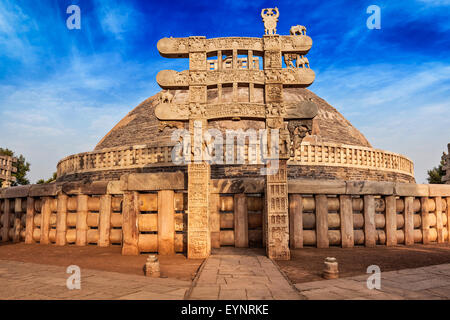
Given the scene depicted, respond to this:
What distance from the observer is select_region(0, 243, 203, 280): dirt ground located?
17.7 feet

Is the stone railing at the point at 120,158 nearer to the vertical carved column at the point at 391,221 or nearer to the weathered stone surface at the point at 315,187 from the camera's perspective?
the weathered stone surface at the point at 315,187

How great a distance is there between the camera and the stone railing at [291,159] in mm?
17328

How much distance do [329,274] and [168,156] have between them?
44.9ft

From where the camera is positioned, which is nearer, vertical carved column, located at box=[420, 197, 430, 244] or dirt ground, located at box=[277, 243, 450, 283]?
dirt ground, located at box=[277, 243, 450, 283]

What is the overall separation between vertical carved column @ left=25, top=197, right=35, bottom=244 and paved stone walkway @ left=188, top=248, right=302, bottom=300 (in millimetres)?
6770

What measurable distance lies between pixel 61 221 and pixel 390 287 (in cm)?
852

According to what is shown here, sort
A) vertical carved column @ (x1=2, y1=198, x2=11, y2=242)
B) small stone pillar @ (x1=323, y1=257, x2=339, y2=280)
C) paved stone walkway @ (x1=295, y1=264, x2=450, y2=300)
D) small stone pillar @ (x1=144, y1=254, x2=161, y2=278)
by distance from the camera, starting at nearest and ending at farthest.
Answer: paved stone walkway @ (x1=295, y1=264, x2=450, y2=300), small stone pillar @ (x1=323, y1=257, x2=339, y2=280), small stone pillar @ (x1=144, y1=254, x2=161, y2=278), vertical carved column @ (x1=2, y1=198, x2=11, y2=242)

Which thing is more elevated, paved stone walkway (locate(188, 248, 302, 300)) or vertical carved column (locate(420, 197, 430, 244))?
vertical carved column (locate(420, 197, 430, 244))

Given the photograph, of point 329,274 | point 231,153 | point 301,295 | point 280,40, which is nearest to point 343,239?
point 329,274

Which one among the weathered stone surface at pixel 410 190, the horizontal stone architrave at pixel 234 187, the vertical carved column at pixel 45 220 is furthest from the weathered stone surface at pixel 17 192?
the weathered stone surface at pixel 410 190

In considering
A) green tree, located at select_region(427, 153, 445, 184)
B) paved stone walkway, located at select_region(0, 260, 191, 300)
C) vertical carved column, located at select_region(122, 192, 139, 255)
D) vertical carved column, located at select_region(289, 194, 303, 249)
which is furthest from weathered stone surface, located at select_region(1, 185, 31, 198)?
green tree, located at select_region(427, 153, 445, 184)

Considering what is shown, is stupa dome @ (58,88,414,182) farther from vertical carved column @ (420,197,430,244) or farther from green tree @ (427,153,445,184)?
green tree @ (427,153,445,184)

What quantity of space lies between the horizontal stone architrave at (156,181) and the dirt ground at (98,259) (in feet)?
5.24
